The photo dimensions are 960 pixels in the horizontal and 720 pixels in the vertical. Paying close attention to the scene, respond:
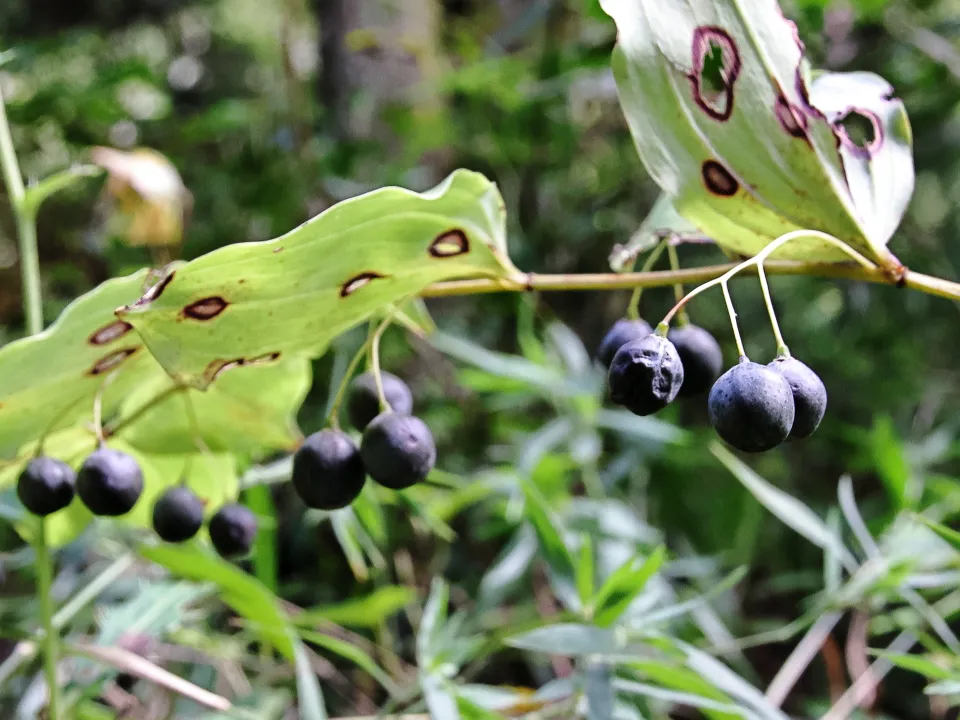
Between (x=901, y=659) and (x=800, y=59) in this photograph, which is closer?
(x=800, y=59)

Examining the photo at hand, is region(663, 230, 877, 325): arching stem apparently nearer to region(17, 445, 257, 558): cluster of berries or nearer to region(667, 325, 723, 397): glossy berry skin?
region(667, 325, 723, 397): glossy berry skin

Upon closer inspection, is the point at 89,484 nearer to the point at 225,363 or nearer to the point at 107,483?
the point at 107,483

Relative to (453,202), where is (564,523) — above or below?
below

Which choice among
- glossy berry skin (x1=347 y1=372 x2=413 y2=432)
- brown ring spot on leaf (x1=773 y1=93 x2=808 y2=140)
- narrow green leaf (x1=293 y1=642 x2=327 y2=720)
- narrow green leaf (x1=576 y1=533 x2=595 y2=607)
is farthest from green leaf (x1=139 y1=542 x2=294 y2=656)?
brown ring spot on leaf (x1=773 y1=93 x2=808 y2=140)

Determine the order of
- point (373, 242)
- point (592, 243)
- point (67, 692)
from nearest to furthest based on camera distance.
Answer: point (373, 242), point (67, 692), point (592, 243)

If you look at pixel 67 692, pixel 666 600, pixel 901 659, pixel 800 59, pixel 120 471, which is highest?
pixel 800 59

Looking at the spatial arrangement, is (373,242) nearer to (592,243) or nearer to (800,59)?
(800,59)

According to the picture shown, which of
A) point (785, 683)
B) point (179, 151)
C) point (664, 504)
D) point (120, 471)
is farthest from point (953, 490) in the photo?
point (179, 151)
